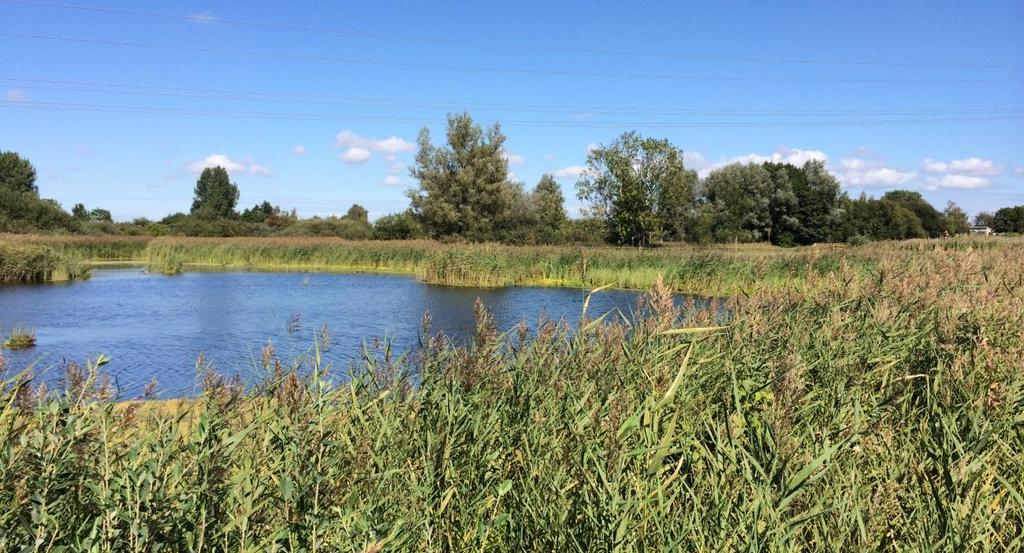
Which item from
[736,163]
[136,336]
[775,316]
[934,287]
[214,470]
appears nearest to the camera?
[214,470]

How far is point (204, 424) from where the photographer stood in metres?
2.23

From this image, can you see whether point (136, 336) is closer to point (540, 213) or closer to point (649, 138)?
point (649, 138)

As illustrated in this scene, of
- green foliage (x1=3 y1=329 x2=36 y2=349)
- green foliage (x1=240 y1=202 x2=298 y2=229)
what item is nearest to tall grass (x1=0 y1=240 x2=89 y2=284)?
green foliage (x1=3 y1=329 x2=36 y2=349)

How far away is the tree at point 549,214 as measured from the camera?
1736 inches

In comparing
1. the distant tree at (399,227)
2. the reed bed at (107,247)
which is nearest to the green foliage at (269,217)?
the distant tree at (399,227)

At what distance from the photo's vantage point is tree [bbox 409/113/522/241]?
141ft

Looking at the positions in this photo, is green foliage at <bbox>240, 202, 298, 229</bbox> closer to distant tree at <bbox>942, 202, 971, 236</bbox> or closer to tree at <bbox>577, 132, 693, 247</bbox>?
tree at <bbox>577, 132, 693, 247</bbox>

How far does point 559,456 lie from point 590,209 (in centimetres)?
3938

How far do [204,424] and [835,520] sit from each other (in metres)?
2.13

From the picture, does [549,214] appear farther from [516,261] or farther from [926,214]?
[926,214]

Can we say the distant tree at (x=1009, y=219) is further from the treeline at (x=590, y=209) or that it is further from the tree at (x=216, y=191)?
the tree at (x=216, y=191)

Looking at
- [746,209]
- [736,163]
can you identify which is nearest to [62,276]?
[746,209]

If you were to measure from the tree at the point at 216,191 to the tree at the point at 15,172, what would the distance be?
55.0 feet

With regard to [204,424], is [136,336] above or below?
below
